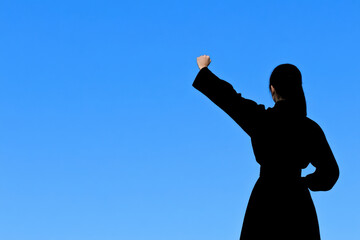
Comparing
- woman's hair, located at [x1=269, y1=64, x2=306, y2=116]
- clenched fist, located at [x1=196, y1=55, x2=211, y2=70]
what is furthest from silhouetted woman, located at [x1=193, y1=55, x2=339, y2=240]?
clenched fist, located at [x1=196, y1=55, x2=211, y2=70]

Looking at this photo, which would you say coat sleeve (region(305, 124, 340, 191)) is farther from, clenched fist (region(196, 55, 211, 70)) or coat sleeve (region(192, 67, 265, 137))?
clenched fist (region(196, 55, 211, 70))

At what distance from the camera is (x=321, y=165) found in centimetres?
666

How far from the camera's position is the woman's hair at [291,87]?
660 centimetres

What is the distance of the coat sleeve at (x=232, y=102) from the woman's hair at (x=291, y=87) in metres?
0.25

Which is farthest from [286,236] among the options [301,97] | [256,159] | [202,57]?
[202,57]

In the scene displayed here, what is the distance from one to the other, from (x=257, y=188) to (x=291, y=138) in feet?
1.85

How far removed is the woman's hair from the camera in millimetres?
6602

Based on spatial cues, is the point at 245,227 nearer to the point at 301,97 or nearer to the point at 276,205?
the point at 276,205

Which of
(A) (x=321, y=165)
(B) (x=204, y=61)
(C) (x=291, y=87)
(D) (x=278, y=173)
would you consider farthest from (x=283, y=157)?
(B) (x=204, y=61)

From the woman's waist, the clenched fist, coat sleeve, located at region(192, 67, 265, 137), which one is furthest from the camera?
the clenched fist

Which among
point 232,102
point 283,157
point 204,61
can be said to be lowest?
point 283,157

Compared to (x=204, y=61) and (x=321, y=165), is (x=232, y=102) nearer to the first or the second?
(x=204, y=61)

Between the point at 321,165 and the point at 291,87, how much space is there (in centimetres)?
79

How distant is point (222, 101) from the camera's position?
6703mm
